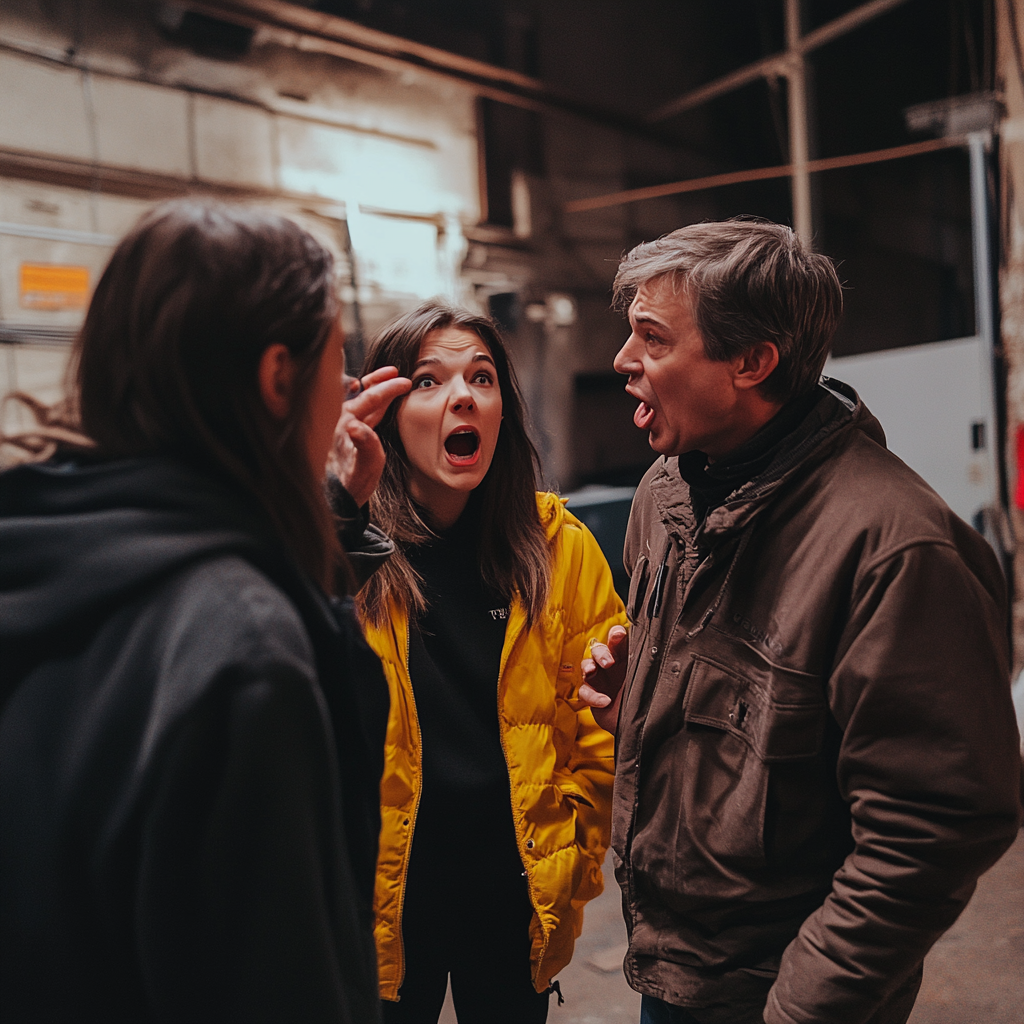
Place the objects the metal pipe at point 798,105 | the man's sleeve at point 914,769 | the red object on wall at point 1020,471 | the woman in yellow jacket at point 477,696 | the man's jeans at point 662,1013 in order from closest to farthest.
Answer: the man's sleeve at point 914,769
the man's jeans at point 662,1013
the woman in yellow jacket at point 477,696
the red object on wall at point 1020,471
the metal pipe at point 798,105

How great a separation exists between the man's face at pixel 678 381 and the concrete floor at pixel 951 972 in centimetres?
202

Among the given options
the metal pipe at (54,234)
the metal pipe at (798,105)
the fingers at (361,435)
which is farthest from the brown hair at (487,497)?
the metal pipe at (798,105)

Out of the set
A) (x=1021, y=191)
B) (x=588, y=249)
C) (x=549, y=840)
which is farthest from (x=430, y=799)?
(x=588, y=249)

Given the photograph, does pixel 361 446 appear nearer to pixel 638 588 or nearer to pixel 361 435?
pixel 361 435

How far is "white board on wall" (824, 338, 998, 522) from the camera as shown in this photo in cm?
442

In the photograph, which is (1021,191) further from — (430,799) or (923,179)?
(430,799)

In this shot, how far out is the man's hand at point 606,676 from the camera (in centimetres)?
157

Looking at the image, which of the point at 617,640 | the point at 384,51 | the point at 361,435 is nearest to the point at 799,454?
the point at 617,640

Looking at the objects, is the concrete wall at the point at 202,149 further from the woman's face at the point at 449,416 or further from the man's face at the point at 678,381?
the man's face at the point at 678,381

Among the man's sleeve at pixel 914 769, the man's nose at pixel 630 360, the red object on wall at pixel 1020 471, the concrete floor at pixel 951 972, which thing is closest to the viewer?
the man's sleeve at pixel 914 769

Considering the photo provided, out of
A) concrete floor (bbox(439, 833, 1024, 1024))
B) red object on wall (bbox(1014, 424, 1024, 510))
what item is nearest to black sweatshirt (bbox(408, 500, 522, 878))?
concrete floor (bbox(439, 833, 1024, 1024))

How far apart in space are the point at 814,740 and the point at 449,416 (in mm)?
940

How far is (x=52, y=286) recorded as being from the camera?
4070 millimetres

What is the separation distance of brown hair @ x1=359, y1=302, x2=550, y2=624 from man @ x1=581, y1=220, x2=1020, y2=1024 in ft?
0.97
